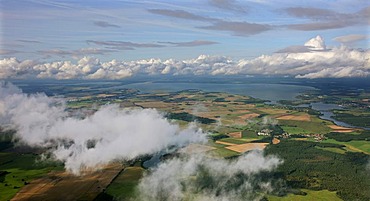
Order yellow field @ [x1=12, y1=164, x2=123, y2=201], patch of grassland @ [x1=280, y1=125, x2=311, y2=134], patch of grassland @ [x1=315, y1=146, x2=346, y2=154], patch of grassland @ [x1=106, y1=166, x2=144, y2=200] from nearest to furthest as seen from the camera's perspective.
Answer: yellow field @ [x1=12, y1=164, x2=123, y2=201]
patch of grassland @ [x1=106, y1=166, x2=144, y2=200]
patch of grassland @ [x1=315, y1=146, x2=346, y2=154]
patch of grassland @ [x1=280, y1=125, x2=311, y2=134]

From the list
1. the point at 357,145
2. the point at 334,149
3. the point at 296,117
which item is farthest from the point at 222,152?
the point at 296,117

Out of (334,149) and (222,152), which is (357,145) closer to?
(334,149)

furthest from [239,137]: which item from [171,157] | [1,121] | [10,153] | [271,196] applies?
[1,121]

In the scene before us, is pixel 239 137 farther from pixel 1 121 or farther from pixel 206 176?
pixel 1 121

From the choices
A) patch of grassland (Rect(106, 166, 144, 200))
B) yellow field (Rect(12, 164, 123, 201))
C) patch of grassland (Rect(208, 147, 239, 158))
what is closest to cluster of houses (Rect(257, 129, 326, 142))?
patch of grassland (Rect(208, 147, 239, 158))

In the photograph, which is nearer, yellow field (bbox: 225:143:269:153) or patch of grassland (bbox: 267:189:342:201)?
patch of grassland (bbox: 267:189:342:201)

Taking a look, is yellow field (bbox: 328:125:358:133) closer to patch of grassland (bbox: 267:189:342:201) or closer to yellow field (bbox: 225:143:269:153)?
yellow field (bbox: 225:143:269:153)

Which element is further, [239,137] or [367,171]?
[239,137]

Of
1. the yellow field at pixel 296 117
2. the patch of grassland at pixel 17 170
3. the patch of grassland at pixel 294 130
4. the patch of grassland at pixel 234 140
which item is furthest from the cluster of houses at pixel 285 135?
the patch of grassland at pixel 17 170
